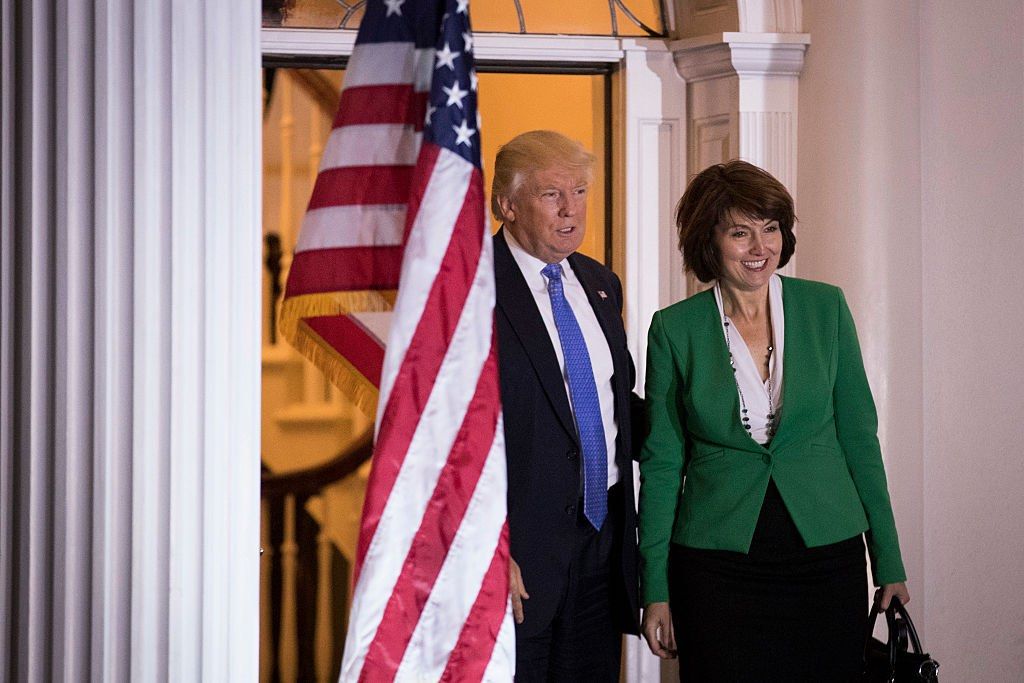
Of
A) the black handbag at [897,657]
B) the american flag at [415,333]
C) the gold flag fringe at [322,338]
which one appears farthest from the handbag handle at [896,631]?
the gold flag fringe at [322,338]

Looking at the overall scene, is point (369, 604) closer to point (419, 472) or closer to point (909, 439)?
point (419, 472)

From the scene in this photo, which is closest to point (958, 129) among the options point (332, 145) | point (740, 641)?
point (740, 641)

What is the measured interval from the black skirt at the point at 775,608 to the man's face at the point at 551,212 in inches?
29.5

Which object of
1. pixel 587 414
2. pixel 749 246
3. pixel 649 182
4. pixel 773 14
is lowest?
pixel 587 414

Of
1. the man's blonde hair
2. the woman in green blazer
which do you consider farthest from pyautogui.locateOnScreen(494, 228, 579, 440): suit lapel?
the woman in green blazer

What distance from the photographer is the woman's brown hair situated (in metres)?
2.65

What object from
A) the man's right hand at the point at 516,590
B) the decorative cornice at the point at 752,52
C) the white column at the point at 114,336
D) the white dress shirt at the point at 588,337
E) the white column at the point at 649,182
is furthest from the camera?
the white column at the point at 649,182

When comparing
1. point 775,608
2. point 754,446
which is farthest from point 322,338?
point 775,608

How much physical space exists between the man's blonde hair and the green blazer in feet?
1.41

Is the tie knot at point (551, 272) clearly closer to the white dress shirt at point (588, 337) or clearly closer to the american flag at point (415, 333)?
the white dress shirt at point (588, 337)

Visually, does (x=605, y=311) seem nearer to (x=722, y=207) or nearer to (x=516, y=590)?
(x=722, y=207)

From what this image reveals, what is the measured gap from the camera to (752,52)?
12.2 ft

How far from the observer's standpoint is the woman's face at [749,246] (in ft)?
8.68

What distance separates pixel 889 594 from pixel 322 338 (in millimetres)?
1546
